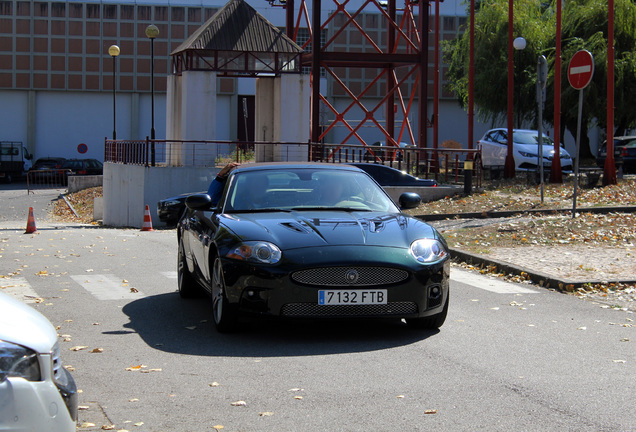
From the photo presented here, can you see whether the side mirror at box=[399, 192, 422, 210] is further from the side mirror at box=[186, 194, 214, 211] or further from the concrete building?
the concrete building

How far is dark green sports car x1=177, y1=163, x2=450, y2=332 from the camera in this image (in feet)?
23.3

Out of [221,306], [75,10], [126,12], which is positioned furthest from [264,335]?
[75,10]

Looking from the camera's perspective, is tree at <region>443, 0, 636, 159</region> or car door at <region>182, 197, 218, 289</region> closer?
car door at <region>182, 197, 218, 289</region>

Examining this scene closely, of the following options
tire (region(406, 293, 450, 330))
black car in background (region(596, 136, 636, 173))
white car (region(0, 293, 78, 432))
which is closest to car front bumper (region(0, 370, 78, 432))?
white car (region(0, 293, 78, 432))

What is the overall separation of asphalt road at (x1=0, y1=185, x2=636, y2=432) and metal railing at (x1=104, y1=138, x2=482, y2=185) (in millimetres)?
16391

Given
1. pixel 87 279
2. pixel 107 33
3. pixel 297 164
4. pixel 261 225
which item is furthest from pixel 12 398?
pixel 107 33

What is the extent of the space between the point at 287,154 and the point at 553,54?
15466 mm

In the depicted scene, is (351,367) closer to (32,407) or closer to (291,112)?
(32,407)

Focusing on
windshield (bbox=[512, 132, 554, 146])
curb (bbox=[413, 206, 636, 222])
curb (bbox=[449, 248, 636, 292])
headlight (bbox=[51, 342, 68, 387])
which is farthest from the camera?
windshield (bbox=[512, 132, 554, 146])

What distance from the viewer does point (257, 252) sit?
719 centimetres

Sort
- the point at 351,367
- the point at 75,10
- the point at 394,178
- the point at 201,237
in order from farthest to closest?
the point at 75,10
the point at 394,178
the point at 201,237
the point at 351,367

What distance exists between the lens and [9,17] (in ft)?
202

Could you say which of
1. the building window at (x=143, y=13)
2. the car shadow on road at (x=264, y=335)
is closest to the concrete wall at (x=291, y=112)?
the car shadow on road at (x=264, y=335)

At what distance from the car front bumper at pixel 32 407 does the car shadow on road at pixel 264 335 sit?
3.34 metres
